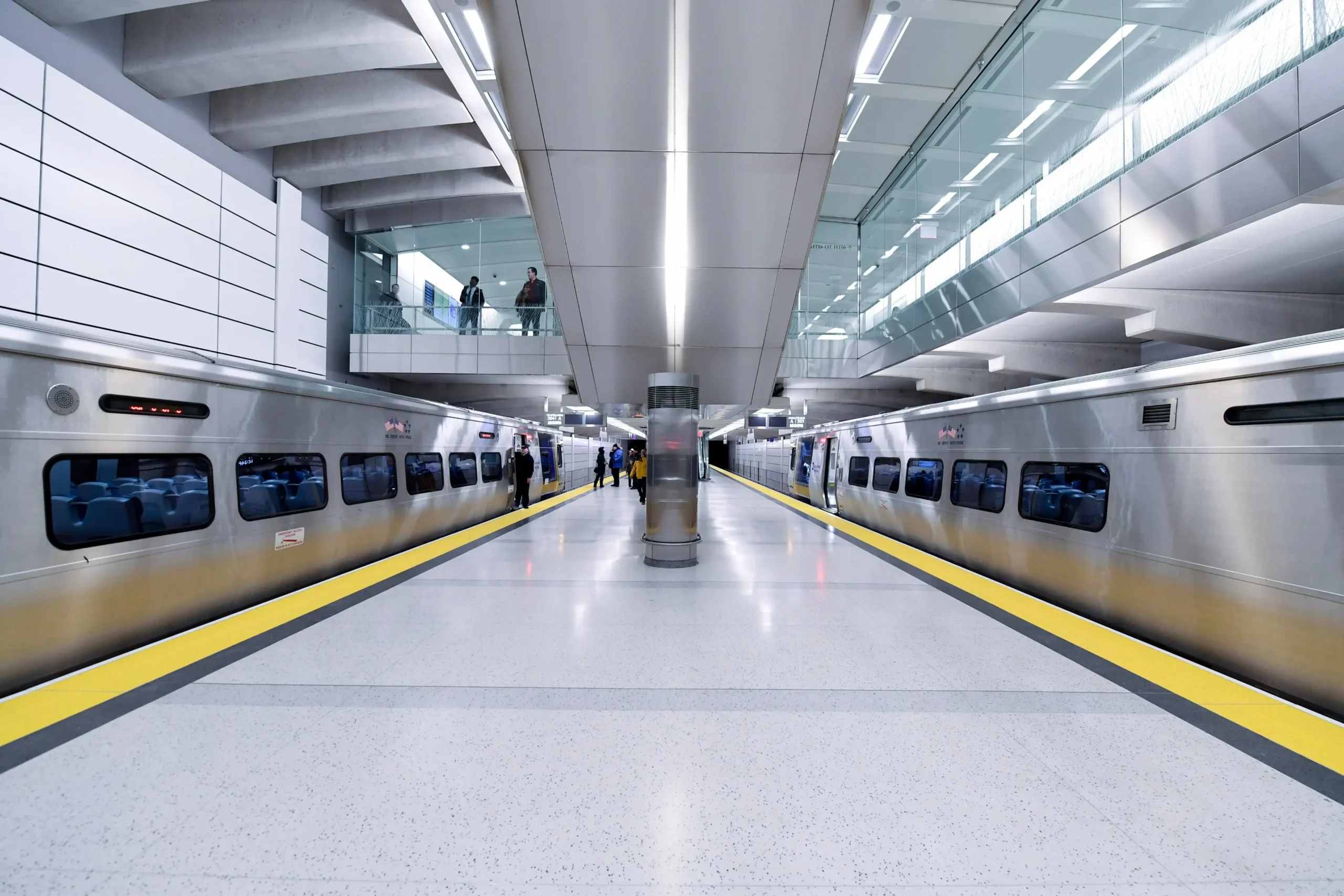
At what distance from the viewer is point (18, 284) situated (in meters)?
7.61

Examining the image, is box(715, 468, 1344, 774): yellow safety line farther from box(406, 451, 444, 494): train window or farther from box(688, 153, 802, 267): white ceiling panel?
box(406, 451, 444, 494): train window

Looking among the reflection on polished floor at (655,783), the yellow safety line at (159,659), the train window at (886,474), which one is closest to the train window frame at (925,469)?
the train window at (886,474)

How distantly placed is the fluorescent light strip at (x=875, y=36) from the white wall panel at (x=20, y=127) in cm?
1200

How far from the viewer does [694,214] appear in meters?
6.24

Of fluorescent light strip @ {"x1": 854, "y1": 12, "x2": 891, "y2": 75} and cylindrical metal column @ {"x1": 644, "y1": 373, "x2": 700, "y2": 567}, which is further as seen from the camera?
fluorescent light strip @ {"x1": 854, "y1": 12, "x2": 891, "y2": 75}

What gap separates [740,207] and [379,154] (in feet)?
38.7

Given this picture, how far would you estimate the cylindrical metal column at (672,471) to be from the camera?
7254 mm

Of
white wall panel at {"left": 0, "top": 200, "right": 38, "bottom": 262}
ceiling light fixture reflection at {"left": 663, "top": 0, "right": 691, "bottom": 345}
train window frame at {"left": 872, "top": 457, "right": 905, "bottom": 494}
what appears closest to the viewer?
ceiling light fixture reflection at {"left": 663, "top": 0, "right": 691, "bottom": 345}

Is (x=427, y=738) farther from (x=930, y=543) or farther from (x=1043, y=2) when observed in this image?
(x=1043, y=2)

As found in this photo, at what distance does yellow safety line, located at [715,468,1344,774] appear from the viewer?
9.12 ft

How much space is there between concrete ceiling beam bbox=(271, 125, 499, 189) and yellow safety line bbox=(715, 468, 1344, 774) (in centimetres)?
1461

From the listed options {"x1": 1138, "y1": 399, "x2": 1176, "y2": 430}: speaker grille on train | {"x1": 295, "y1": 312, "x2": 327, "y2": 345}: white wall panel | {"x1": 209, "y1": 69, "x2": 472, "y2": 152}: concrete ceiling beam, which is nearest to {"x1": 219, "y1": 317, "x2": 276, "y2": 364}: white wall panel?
{"x1": 295, "y1": 312, "x2": 327, "y2": 345}: white wall panel

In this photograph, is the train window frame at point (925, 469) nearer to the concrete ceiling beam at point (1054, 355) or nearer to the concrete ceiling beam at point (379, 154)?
the concrete ceiling beam at point (1054, 355)

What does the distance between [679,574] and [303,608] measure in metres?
3.82
